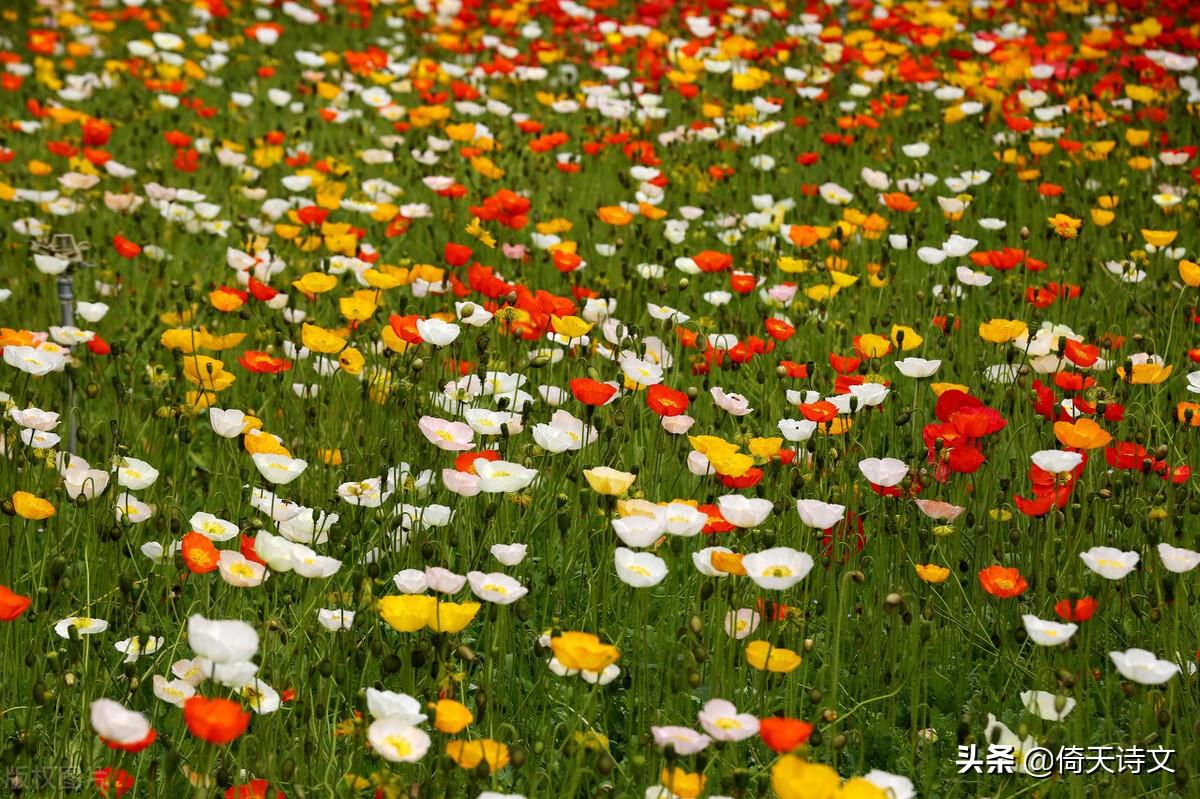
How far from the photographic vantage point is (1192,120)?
→ 6.42 metres

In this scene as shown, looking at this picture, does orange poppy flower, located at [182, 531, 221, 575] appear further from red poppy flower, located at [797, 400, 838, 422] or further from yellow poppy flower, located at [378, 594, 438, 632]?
red poppy flower, located at [797, 400, 838, 422]

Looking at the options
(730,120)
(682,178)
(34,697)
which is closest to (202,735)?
(34,697)

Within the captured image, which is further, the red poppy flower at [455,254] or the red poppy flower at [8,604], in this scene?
the red poppy flower at [455,254]

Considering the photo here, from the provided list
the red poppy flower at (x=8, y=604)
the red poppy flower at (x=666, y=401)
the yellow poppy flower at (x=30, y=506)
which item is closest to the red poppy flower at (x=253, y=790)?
the red poppy flower at (x=8, y=604)

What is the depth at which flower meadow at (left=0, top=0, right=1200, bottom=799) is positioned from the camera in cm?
233

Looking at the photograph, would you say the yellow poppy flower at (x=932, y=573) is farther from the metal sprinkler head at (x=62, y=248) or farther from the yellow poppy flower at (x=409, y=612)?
the metal sprinkler head at (x=62, y=248)

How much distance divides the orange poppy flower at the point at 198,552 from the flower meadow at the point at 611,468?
0.42 ft

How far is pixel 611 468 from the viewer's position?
10.1 ft

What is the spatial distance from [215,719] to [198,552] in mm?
721

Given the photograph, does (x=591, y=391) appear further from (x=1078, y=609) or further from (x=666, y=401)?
(x=1078, y=609)

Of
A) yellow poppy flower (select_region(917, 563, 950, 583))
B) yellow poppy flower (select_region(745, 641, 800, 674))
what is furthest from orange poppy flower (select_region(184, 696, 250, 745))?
yellow poppy flower (select_region(917, 563, 950, 583))

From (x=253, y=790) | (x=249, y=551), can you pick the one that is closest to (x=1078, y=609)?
(x=253, y=790)

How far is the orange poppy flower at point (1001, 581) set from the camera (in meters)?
2.53

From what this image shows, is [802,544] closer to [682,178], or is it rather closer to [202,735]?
[202,735]
